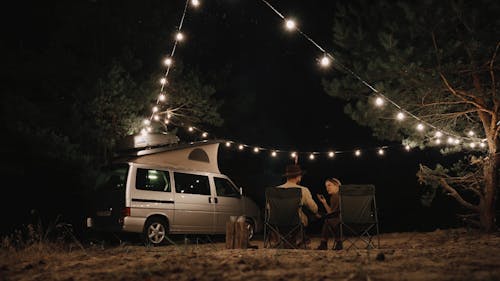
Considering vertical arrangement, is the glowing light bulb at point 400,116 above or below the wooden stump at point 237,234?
above

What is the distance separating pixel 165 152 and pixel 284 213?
2.82 m

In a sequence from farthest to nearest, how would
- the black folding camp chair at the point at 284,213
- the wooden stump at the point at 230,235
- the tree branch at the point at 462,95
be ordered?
1. the tree branch at the point at 462,95
2. the wooden stump at the point at 230,235
3. the black folding camp chair at the point at 284,213

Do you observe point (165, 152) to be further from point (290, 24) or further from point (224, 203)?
point (290, 24)

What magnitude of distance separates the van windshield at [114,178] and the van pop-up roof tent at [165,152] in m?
0.22

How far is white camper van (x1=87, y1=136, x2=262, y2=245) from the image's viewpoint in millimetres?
7695

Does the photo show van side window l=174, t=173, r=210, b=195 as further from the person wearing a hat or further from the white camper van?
the person wearing a hat

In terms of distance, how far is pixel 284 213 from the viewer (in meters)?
6.48

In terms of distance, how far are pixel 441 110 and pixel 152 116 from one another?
261 inches

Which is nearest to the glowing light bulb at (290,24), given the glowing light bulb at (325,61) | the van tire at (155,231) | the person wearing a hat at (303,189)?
the glowing light bulb at (325,61)

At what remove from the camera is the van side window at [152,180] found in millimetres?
7824

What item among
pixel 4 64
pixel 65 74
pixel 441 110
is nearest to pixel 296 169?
pixel 441 110

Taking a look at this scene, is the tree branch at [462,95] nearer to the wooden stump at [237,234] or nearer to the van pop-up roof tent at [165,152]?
the wooden stump at [237,234]

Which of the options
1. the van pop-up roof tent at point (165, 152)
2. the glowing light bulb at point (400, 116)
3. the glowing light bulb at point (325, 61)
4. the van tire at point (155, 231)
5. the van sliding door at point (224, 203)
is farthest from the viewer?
the van sliding door at point (224, 203)

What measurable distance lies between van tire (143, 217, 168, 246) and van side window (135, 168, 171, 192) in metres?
0.54
